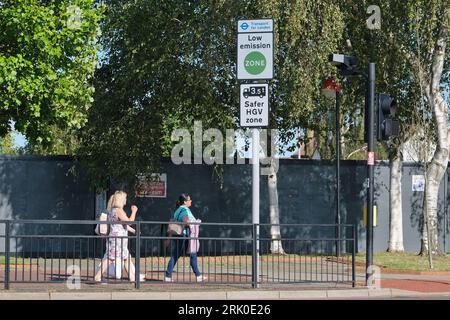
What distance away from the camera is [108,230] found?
16.5m

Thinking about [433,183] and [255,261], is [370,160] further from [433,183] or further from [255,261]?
[433,183]

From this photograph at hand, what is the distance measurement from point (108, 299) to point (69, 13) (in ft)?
34.1

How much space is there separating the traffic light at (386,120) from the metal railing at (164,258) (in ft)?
6.21

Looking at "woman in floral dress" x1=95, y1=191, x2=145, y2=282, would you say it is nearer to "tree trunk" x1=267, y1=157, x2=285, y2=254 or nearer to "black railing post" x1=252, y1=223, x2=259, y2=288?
"black railing post" x1=252, y1=223, x2=259, y2=288

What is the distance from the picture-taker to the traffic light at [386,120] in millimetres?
17109

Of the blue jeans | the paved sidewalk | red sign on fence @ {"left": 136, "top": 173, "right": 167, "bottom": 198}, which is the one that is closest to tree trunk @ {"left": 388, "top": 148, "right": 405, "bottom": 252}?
red sign on fence @ {"left": 136, "top": 173, "right": 167, "bottom": 198}


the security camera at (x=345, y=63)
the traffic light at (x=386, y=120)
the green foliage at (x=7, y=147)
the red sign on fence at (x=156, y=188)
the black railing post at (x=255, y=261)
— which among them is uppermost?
the green foliage at (x=7, y=147)

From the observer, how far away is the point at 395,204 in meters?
26.3

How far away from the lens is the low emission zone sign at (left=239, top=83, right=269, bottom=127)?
16.9m

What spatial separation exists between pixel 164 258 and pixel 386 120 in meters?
4.97

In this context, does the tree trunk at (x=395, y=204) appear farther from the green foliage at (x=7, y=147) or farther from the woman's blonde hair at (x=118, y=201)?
the green foliage at (x=7, y=147)

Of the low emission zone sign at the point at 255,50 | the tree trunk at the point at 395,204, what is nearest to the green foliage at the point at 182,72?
the tree trunk at the point at 395,204

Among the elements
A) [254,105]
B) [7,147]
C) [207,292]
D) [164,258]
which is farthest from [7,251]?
[7,147]
